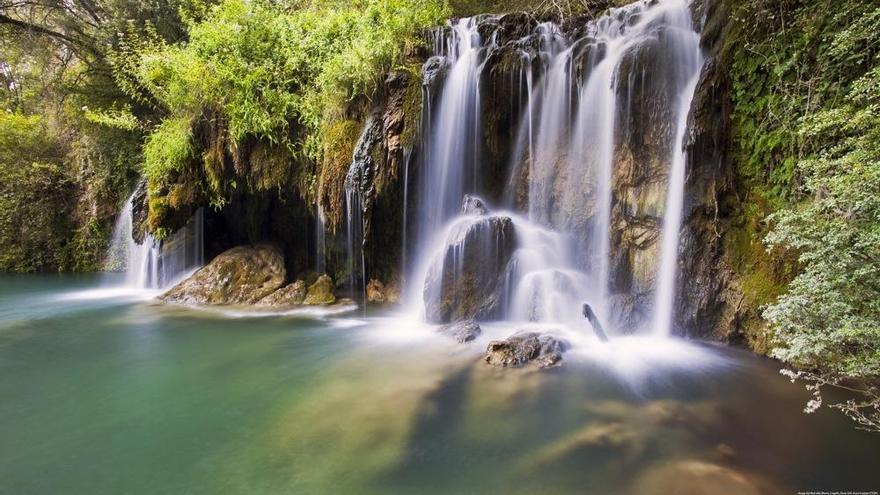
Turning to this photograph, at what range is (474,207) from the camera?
940 centimetres

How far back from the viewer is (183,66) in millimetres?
11430

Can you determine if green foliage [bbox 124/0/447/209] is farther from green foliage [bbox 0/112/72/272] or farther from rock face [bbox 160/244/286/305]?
green foliage [bbox 0/112/72/272]

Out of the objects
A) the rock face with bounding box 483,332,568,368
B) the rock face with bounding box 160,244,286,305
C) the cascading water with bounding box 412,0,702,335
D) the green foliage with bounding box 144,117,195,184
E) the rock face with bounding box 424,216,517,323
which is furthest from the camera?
the green foliage with bounding box 144,117,195,184

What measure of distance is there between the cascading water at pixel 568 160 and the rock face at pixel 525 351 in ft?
4.98

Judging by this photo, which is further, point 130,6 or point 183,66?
point 130,6

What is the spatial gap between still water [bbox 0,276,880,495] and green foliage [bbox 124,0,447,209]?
556 centimetres

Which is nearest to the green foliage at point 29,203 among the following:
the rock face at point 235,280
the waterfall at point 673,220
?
the rock face at point 235,280

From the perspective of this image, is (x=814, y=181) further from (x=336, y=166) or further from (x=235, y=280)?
(x=235, y=280)

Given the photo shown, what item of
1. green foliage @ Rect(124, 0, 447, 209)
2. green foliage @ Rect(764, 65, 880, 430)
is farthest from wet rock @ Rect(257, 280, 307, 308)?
green foliage @ Rect(764, 65, 880, 430)

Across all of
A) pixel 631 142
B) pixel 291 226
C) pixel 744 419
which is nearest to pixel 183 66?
pixel 291 226

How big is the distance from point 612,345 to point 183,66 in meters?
12.1

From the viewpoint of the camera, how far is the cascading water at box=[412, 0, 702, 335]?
25.7ft

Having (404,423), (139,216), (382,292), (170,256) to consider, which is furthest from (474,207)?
(139,216)

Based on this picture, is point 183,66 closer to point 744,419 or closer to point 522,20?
point 522,20
